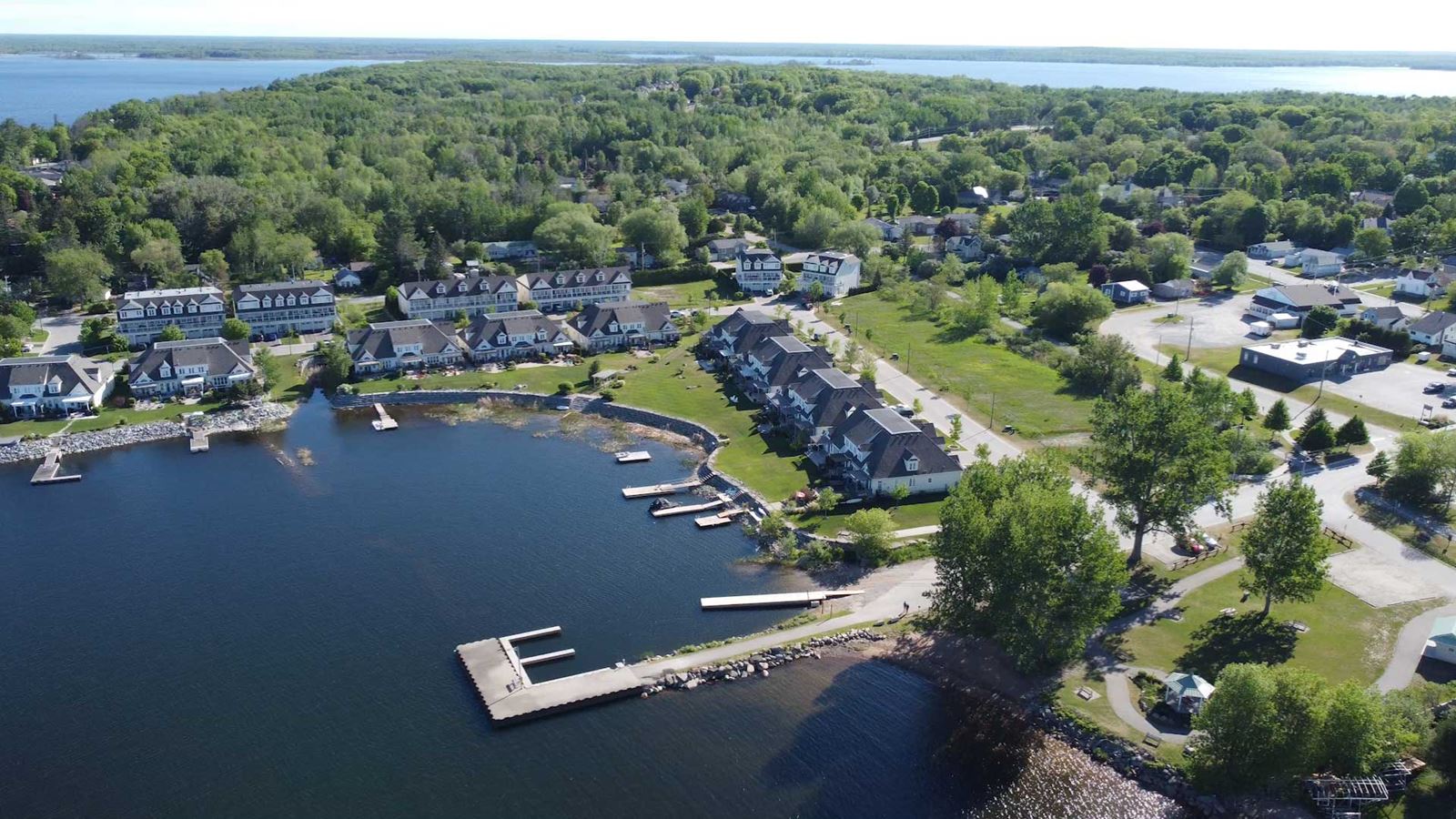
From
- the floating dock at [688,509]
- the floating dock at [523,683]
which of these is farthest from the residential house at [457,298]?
the floating dock at [523,683]

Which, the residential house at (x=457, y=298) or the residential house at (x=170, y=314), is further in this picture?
the residential house at (x=457, y=298)

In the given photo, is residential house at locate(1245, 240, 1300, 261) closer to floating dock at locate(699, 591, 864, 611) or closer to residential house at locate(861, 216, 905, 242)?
residential house at locate(861, 216, 905, 242)

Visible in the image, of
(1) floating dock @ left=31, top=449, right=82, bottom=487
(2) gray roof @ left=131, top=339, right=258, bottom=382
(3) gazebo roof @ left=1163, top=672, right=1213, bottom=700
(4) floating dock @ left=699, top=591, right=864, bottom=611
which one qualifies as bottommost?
(1) floating dock @ left=31, top=449, right=82, bottom=487

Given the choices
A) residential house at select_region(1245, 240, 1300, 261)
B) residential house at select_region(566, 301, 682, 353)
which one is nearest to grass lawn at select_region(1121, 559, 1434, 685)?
residential house at select_region(566, 301, 682, 353)

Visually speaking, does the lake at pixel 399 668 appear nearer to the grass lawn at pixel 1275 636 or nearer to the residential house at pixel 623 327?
the grass lawn at pixel 1275 636

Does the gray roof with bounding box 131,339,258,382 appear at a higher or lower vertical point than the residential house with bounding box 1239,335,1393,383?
lower

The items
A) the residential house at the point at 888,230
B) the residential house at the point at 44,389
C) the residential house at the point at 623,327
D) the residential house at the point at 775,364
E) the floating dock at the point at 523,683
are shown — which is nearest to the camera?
the floating dock at the point at 523,683

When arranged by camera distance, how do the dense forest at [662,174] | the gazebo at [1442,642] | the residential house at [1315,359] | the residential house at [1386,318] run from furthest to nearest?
1. the dense forest at [662,174]
2. the residential house at [1386,318]
3. the residential house at [1315,359]
4. the gazebo at [1442,642]

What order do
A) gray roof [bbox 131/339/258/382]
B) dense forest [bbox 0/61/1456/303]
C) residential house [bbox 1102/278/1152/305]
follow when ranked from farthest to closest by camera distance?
dense forest [bbox 0/61/1456/303], residential house [bbox 1102/278/1152/305], gray roof [bbox 131/339/258/382]
